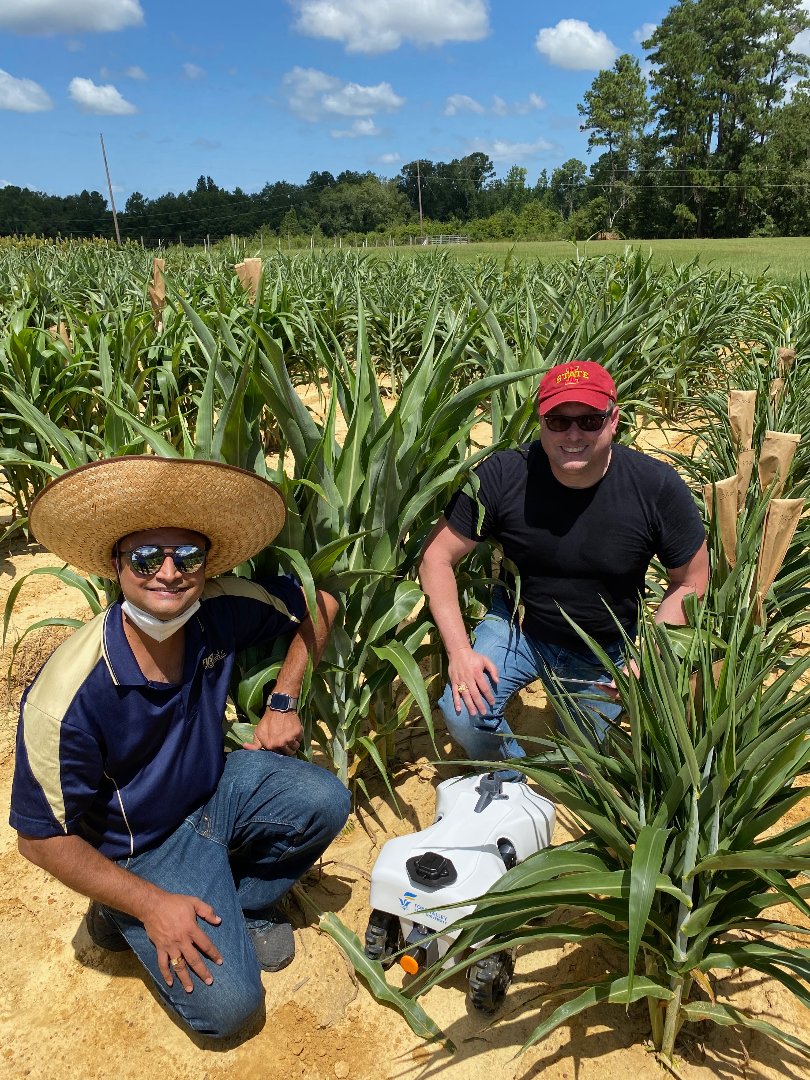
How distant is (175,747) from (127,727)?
13 cm

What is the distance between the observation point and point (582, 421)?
1.78m

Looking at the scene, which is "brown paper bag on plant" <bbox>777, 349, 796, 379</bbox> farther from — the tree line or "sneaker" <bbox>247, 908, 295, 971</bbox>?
the tree line

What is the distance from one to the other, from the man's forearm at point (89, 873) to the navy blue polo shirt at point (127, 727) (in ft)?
0.10

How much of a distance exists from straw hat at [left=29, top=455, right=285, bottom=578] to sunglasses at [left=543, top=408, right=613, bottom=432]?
712 millimetres

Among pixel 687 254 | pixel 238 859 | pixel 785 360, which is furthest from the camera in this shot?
pixel 687 254

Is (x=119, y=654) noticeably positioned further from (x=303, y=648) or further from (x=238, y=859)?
(x=238, y=859)

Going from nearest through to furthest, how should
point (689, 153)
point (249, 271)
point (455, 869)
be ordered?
1. point (455, 869)
2. point (249, 271)
3. point (689, 153)

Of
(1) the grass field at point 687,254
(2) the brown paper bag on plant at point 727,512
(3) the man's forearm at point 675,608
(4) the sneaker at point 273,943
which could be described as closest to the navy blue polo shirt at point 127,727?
(4) the sneaker at point 273,943

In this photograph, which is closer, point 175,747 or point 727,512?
point 175,747

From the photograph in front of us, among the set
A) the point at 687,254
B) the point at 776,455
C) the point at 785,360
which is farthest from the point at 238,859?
the point at 687,254

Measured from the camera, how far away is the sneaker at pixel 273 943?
1.59 metres

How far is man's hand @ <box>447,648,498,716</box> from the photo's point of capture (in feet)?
5.91

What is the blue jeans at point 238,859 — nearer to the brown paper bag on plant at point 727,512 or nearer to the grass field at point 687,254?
the brown paper bag on plant at point 727,512

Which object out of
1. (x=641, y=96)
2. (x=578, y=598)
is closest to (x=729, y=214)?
(x=641, y=96)
